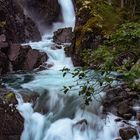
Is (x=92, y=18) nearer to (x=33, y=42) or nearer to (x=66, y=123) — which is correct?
(x=33, y=42)

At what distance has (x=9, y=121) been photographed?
24.7 feet

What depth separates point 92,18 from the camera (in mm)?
13602

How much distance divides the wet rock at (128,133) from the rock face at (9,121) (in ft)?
6.81

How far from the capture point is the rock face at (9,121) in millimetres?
7418

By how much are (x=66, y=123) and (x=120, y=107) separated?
1.22 meters

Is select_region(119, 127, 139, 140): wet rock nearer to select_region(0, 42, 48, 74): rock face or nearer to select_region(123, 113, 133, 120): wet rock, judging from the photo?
select_region(123, 113, 133, 120): wet rock

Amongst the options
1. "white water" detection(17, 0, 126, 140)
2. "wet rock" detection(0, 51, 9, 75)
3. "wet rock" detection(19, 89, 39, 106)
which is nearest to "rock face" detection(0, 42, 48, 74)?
"wet rock" detection(0, 51, 9, 75)

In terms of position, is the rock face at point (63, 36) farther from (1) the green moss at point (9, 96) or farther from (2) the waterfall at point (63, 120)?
A: (1) the green moss at point (9, 96)

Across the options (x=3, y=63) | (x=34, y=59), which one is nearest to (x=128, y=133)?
(x=3, y=63)

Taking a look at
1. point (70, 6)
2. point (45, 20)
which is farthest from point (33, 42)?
point (70, 6)

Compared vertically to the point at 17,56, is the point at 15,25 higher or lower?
higher

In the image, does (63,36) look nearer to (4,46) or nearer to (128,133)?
(4,46)

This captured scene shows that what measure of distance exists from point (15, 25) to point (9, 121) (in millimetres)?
9479

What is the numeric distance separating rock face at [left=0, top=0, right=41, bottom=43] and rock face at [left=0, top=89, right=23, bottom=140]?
6962 mm
